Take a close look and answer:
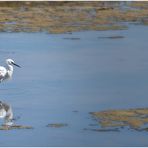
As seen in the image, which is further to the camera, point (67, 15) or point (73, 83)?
point (67, 15)

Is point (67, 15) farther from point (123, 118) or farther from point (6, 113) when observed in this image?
point (123, 118)

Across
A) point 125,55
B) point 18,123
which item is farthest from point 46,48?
point 18,123

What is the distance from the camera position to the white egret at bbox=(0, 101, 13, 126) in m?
11.5

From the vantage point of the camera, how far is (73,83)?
45.6 ft

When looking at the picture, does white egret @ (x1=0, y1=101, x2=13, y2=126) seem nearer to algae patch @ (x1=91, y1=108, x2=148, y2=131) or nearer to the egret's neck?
algae patch @ (x1=91, y1=108, x2=148, y2=131)

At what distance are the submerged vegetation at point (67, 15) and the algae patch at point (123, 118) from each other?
7701 millimetres

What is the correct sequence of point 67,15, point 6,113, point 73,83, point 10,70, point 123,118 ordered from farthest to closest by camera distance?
point 67,15
point 10,70
point 73,83
point 6,113
point 123,118

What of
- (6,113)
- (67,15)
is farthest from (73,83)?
(67,15)

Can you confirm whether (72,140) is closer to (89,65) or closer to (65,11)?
(89,65)

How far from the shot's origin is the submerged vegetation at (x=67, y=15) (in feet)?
65.6

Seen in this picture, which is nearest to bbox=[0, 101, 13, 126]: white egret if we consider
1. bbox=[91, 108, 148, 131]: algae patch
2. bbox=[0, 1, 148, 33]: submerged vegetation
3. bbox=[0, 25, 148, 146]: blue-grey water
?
bbox=[0, 25, 148, 146]: blue-grey water

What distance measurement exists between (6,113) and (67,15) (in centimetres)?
1003

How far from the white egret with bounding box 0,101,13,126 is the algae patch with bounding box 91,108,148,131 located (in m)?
1.30

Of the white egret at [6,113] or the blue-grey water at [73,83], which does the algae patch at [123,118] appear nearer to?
→ the blue-grey water at [73,83]
